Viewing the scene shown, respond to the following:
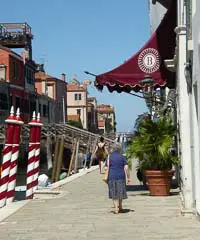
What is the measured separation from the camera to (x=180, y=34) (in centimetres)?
1202

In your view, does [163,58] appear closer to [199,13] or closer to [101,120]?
[199,13]

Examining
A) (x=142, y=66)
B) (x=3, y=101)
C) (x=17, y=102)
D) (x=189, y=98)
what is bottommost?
(x=189, y=98)

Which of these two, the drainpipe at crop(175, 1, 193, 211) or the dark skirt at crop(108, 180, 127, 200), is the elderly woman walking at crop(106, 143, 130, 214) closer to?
the dark skirt at crop(108, 180, 127, 200)

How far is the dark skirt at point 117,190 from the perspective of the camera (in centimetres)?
1244

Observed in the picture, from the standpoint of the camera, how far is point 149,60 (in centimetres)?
1597

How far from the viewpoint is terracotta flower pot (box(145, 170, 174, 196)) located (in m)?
15.0

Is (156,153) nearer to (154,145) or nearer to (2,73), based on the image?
(154,145)

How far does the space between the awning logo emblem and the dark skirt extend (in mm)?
4503

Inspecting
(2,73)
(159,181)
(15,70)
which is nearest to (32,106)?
(15,70)

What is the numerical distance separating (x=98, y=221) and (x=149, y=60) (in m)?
6.00

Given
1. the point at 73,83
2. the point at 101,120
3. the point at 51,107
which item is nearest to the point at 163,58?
the point at 51,107

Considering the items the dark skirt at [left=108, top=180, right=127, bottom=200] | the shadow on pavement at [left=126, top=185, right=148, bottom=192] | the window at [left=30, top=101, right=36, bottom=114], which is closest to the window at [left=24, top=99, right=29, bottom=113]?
the window at [left=30, top=101, right=36, bottom=114]

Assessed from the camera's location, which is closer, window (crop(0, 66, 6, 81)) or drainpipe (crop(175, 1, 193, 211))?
drainpipe (crop(175, 1, 193, 211))

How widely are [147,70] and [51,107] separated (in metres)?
66.7
